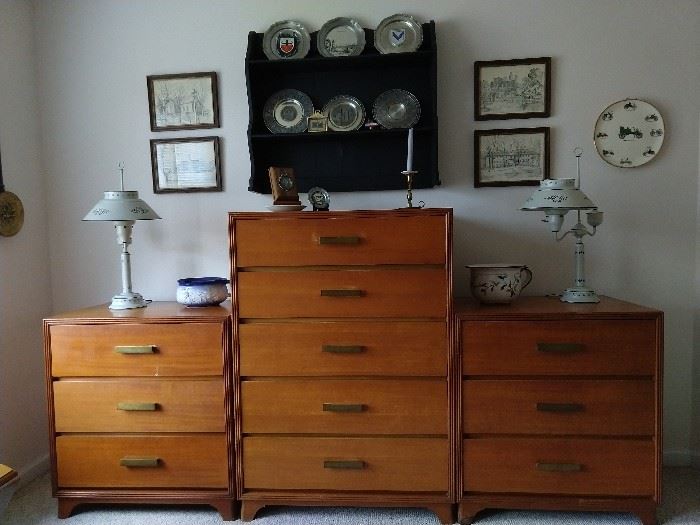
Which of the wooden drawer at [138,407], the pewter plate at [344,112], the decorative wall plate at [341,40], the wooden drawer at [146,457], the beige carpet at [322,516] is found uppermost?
the decorative wall plate at [341,40]

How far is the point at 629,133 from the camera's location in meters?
2.13

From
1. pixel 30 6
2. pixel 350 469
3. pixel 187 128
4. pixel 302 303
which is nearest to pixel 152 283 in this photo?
pixel 187 128

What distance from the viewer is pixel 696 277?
2.14 m

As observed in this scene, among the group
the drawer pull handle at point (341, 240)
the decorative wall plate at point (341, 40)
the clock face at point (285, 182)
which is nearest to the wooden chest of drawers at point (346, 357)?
the drawer pull handle at point (341, 240)

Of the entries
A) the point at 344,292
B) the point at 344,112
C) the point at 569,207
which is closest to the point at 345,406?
the point at 344,292

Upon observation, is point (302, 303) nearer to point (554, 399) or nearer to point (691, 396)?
point (554, 399)

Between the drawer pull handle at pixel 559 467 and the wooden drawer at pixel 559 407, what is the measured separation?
117mm

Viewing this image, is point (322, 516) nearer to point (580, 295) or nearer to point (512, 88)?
point (580, 295)

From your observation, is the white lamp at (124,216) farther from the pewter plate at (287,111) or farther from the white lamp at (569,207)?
the white lamp at (569,207)

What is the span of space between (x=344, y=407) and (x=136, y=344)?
825 millimetres

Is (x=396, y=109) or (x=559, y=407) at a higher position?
(x=396, y=109)

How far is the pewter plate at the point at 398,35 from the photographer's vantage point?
6.94ft

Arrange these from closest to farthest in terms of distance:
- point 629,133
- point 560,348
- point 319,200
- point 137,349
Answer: point 560,348 < point 137,349 < point 319,200 < point 629,133

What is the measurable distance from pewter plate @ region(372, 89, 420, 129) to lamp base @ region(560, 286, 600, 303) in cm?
99
